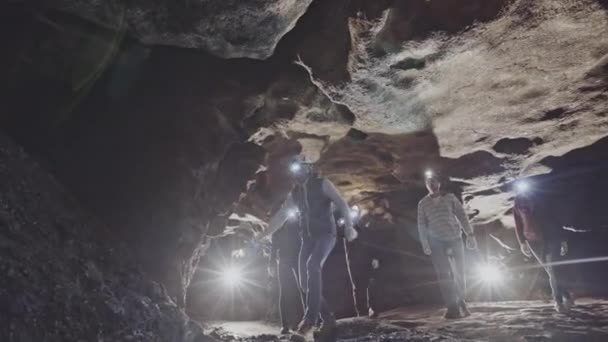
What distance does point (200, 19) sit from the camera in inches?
214

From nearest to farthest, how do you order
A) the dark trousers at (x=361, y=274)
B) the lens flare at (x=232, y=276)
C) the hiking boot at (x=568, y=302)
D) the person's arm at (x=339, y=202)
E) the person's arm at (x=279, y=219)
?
1. the person's arm at (x=339, y=202)
2. the hiking boot at (x=568, y=302)
3. the person's arm at (x=279, y=219)
4. the dark trousers at (x=361, y=274)
5. the lens flare at (x=232, y=276)

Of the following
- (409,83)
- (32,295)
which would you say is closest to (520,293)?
(409,83)

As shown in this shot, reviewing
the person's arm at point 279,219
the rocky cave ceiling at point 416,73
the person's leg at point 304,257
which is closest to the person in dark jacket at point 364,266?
the rocky cave ceiling at point 416,73

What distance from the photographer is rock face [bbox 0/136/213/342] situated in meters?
3.31

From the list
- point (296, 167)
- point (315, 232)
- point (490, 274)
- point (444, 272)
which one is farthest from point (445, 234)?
point (490, 274)

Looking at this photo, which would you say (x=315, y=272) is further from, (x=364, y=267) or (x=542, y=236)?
(x=364, y=267)

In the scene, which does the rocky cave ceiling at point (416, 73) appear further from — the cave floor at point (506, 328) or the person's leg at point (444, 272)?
the cave floor at point (506, 328)

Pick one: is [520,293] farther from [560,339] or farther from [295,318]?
[560,339]

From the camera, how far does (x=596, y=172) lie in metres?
10.8

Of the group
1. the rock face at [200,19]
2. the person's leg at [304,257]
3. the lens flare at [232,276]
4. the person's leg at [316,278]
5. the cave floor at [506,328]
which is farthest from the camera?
the lens flare at [232,276]

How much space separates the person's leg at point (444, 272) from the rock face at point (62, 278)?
417 centimetres

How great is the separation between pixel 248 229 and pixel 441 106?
7418 millimetres

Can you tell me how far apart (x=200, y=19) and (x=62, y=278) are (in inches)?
141

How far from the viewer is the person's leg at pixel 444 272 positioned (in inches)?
274
